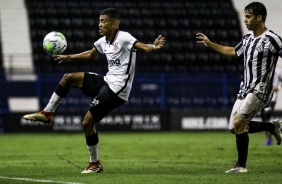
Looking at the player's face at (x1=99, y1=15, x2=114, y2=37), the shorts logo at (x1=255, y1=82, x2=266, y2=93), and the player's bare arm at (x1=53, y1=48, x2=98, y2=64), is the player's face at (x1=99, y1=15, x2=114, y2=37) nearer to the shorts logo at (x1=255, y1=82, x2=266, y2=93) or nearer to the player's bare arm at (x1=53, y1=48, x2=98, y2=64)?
the player's bare arm at (x1=53, y1=48, x2=98, y2=64)

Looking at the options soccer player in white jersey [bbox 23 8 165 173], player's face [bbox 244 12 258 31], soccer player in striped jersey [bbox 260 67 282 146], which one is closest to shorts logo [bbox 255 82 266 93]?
player's face [bbox 244 12 258 31]

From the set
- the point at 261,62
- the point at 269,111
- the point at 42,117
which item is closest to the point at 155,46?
the point at 261,62

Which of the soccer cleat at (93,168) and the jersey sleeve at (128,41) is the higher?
the jersey sleeve at (128,41)

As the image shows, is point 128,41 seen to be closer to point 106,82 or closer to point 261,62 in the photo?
point 106,82

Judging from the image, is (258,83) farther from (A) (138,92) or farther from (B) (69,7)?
(B) (69,7)

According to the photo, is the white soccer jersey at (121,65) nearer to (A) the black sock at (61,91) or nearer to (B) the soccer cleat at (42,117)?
(A) the black sock at (61,91)

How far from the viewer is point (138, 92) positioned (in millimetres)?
24406

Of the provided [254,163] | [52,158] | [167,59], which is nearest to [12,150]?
[52,158]

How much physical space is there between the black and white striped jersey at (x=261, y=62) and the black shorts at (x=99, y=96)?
Answer: 1.75 metres

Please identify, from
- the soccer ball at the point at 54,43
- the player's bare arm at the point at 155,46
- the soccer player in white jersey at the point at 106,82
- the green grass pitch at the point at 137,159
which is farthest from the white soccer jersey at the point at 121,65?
the green grass pitch at the point at 137,159

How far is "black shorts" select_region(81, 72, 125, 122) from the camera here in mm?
10461

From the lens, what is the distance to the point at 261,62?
33.4 ft

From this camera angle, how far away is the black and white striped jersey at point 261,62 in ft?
33.3

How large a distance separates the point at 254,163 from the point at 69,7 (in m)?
19.6
